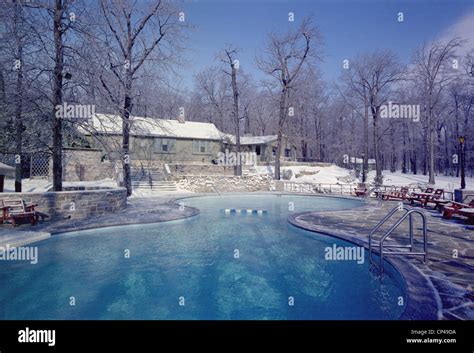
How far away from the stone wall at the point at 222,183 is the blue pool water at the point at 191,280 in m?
12.3

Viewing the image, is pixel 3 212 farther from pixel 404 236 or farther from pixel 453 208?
pixel 453 208

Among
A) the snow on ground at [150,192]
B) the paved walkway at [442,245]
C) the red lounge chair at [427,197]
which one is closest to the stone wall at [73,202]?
the snow on ground at [150,192]

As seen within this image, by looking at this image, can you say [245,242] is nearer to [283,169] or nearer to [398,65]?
[283,169]

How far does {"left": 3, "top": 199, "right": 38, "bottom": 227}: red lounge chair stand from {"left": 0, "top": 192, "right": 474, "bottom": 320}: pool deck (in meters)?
0.31

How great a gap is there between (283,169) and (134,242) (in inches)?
1013

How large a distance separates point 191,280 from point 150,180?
1739 cm

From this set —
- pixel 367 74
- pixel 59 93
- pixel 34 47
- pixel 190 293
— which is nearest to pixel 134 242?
pixel 190 293

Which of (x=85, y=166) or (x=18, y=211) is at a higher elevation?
(x=85, y=166)

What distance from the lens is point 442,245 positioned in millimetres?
5910

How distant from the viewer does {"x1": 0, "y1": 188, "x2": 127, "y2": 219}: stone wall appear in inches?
340
